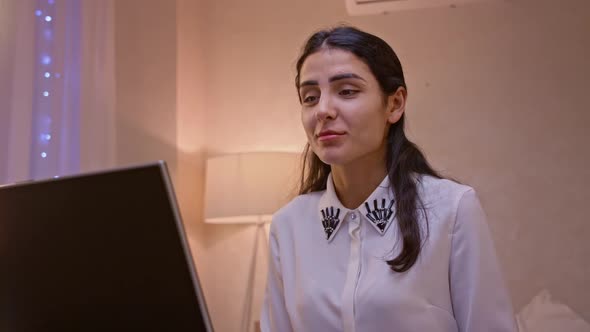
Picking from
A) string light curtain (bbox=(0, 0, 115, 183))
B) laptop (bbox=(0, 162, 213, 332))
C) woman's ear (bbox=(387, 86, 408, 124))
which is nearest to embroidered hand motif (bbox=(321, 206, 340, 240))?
woman's ear (bbox=(387, 86, 408, 124))

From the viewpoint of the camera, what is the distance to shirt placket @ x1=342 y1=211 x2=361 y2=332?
94 cm

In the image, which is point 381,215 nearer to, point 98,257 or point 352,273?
point 352,273

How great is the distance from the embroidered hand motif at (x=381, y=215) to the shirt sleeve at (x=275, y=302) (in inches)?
8.1

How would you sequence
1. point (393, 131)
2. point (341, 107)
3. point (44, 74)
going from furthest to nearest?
1. point (44, 74)
2. point (393, 131)
3. point (341, 107)

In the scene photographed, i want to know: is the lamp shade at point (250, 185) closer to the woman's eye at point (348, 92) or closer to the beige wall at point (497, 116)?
the beige wall at point (497, 116)


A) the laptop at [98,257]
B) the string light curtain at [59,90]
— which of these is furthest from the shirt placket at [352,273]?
the string light curtain at [59,90]

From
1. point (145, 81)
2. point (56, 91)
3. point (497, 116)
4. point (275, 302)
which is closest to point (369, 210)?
point (275, 302)

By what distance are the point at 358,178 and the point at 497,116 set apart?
164 centimetres

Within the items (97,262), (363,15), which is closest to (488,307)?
(97,262)

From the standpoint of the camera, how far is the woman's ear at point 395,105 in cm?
110

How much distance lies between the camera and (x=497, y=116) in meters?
2.53

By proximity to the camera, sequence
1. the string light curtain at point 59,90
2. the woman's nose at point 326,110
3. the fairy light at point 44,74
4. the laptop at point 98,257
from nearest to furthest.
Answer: the laptop at point 98,257 → the woman's nose at point 326,110 → the string light curtain at point 59,90 → the fairy light at point 44,74

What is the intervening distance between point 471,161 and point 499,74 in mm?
400

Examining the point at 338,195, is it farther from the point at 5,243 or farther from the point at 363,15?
the point at 363,15
